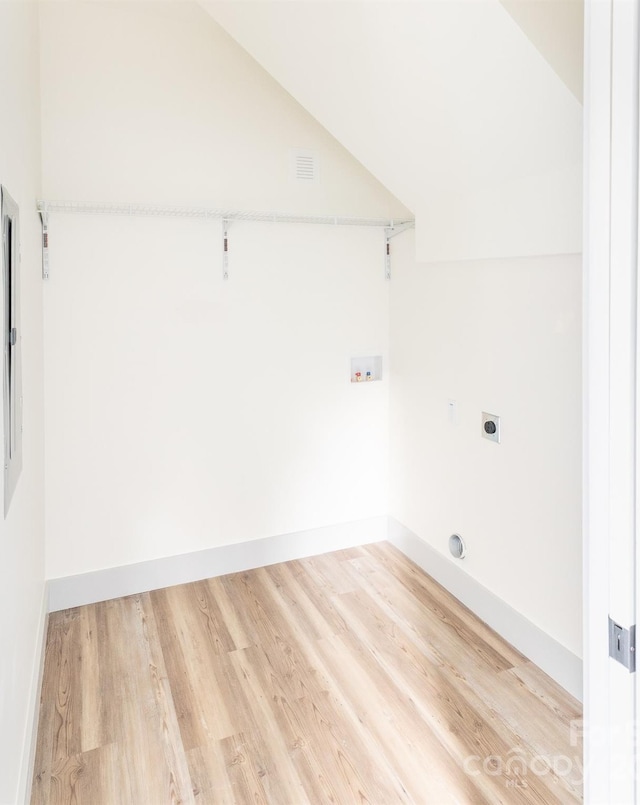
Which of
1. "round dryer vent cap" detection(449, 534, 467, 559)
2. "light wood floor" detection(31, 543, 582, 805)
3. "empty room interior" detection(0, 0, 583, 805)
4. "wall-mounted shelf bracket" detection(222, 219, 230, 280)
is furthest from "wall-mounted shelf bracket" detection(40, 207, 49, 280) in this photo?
"round dryer vent cap" detection(449, 534, 467, 559)

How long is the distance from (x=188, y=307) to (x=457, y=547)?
1.74 meters

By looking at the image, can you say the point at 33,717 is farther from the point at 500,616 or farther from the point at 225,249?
the point at 225,249

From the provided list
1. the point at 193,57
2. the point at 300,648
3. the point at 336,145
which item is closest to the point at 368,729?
the point at 300,648

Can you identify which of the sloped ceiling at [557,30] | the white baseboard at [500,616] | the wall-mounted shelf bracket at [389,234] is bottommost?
the white baseboard at [500,616]

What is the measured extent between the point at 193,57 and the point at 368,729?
2.96 m

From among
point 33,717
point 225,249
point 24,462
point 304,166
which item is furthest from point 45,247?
point 33,717

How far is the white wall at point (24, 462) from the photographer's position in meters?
1.28

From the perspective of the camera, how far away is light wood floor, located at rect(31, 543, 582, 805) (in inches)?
62.1

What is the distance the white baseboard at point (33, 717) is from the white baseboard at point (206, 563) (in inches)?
9.7

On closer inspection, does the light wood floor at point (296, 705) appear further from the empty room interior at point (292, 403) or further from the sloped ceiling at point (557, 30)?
the sloped ceiling at point (557, 30)

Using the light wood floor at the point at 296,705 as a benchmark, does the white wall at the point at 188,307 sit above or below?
above

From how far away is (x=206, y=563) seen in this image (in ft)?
9.20

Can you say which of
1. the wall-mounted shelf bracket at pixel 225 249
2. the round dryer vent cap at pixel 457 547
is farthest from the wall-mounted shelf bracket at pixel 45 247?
the round dryer vent cap at pixel 457 547

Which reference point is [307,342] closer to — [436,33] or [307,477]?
[307,477]
